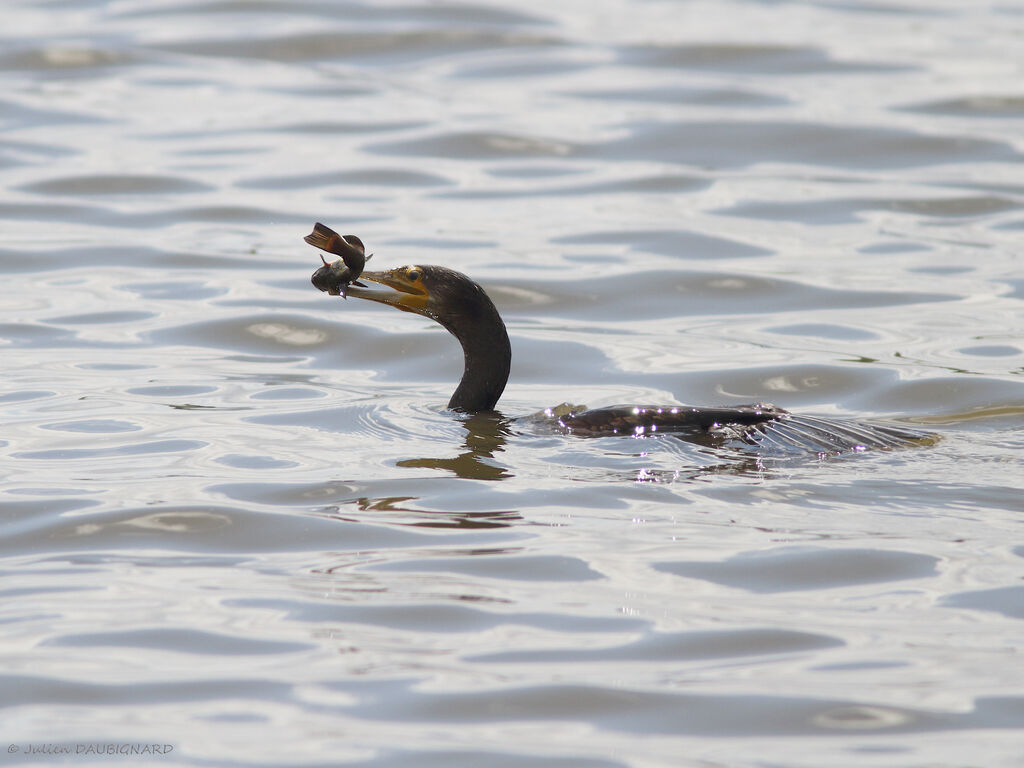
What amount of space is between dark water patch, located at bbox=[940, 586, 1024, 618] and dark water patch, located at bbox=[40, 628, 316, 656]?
1.99 metres

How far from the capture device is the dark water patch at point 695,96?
52.4ft

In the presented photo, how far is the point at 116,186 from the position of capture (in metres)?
13.4

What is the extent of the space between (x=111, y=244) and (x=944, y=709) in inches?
347

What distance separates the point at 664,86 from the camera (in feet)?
55.3

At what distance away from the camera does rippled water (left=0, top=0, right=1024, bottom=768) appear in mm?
4156

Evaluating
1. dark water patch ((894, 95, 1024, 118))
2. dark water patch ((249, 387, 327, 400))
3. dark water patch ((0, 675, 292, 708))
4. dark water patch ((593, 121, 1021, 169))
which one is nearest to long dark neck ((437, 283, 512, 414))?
dark water patch ((249, 387, 327, 400))

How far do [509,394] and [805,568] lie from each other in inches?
130

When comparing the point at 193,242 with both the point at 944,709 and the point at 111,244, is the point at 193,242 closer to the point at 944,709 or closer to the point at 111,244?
the point at 111,244

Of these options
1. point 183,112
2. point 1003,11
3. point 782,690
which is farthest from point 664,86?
point 782,690

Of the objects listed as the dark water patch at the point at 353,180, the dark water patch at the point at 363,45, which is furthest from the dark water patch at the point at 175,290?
the dark water patch at the point at 363,45

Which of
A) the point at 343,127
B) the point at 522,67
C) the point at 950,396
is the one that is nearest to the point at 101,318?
the point at 950,396

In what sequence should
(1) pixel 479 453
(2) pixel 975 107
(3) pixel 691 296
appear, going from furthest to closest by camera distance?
(2) pixel 975 107 < (3) pixel 691 296 < (1) pixel 479 453

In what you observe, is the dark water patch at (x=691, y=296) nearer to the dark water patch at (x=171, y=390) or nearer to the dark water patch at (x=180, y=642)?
the dark water patch at (x=171, y=390)

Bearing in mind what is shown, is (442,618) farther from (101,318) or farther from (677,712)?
(101,318)
